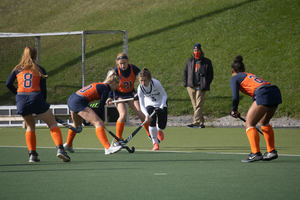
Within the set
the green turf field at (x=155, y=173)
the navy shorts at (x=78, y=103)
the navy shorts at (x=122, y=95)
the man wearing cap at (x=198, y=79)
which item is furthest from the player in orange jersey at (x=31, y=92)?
the man wearing cap at (x=198, y=79)

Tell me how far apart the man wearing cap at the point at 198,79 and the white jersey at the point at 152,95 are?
371cm

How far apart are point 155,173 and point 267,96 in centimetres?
183

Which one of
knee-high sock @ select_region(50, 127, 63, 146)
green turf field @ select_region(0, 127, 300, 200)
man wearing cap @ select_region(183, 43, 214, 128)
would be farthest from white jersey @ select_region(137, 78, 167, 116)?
man wearing cap @ select_region(183, 43, 214, 128)

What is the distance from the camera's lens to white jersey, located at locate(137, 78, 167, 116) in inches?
273

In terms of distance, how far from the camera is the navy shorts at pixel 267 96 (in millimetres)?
5387

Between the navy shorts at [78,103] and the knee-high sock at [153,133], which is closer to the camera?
the navy shorts at [78,103]

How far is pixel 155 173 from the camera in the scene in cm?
474

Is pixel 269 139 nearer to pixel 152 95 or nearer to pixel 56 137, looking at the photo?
pixel 152 95

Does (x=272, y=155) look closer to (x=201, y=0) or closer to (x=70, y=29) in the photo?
(x=201, y=0)

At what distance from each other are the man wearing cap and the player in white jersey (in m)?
3.61

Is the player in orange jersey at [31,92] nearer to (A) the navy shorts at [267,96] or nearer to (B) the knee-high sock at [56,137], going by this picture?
(B) the knee-high sock at [56,137]

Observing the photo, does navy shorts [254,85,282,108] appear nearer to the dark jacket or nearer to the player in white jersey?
the player in white jersey

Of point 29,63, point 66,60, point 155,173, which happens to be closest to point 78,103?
point 29,63

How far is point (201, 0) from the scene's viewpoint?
2370 centimetres
